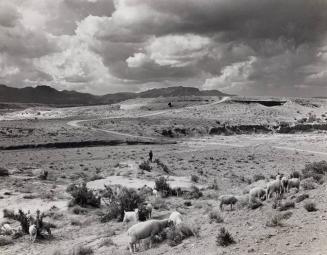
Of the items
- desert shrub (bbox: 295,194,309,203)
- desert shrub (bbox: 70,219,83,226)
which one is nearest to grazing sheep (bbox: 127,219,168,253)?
desert shrub (bbox: 295,194,309,203)

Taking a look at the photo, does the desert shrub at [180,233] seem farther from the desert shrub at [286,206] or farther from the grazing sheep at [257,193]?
the grazing sheep at [257,193]

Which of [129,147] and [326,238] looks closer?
[326,238]

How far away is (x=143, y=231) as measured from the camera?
13.3 meters

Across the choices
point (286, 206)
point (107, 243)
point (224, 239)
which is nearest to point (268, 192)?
point (286, 206)

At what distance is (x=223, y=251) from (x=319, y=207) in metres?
3.82

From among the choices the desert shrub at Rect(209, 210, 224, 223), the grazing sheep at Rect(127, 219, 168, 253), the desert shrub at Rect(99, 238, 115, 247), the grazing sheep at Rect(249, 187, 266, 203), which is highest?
the grazing sheep at Rect(249, 187, 266, 203)

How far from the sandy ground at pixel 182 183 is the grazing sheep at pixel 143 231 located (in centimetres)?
55

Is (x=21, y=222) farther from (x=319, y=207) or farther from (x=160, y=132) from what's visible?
(x=160, y=132)

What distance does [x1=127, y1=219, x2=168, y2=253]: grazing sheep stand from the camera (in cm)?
1316

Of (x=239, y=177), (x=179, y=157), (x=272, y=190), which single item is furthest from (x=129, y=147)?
(x=272, y=190)

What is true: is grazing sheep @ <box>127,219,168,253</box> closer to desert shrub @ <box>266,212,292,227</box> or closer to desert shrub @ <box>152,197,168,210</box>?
desert shrub @ <box>266,212,292,227</box>

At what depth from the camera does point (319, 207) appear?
12781 mm

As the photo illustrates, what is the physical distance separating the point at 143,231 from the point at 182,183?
15056 millimetres

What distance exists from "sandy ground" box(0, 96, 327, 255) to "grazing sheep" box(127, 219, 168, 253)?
1.80ft
